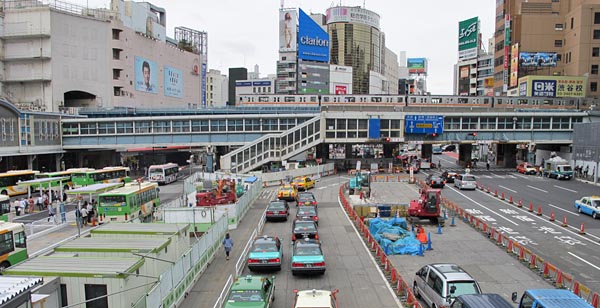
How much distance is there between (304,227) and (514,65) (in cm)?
8685

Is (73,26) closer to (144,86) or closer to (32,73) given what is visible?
(32,73)

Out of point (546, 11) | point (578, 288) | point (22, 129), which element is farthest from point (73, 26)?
point (546, 11)

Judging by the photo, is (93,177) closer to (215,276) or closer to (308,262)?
(215,276)

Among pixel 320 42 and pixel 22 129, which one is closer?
pixel 22 129

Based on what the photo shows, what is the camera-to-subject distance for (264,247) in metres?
19.4

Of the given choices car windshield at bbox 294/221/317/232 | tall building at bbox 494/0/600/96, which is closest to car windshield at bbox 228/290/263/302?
car windshield at bbox 294/221/317/232

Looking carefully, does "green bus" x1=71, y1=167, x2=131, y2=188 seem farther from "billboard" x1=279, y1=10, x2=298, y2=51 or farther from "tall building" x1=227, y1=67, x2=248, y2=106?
"tall building" x1=227, y1=67, x2=248, y2=106

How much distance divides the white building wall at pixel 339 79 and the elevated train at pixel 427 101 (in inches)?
2493

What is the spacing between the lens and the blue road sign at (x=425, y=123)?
6581 cm

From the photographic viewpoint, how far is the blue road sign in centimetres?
6581

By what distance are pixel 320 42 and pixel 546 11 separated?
63.5 m

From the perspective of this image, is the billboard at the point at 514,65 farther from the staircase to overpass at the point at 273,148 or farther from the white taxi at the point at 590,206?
the white taxi at the point at 590,206

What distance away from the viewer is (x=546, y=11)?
96.3 metres

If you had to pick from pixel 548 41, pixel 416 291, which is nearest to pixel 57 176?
pixel 416 291
